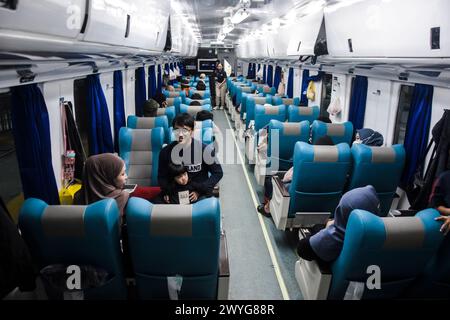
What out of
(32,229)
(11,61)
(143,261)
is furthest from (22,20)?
(143,261)

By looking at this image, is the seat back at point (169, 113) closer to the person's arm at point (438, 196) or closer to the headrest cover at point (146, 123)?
the headrest cover at point (146, 123)

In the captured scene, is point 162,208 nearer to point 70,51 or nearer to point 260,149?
point 70,51

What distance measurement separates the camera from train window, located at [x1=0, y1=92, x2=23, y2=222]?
525 cm

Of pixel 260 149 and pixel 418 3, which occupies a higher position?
pixel 418 3

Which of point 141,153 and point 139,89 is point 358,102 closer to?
point 141,153

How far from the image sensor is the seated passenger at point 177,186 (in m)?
3.36

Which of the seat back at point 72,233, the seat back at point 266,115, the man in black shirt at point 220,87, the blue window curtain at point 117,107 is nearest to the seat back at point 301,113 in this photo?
the seat back at point 266,115

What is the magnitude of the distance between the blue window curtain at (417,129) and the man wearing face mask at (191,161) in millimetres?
2751

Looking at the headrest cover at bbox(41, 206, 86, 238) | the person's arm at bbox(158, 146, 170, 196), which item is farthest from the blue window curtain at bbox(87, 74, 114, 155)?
the headrest cover at bbox(41, 206, 86, 238)

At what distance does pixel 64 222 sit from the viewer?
6.51 feet

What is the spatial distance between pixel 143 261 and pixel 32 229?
0.76 metres

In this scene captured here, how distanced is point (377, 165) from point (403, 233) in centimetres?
169
